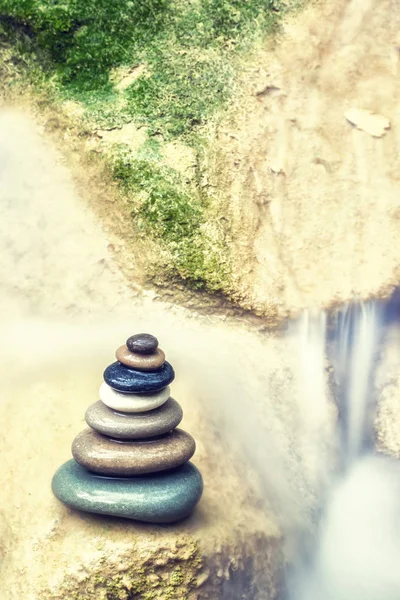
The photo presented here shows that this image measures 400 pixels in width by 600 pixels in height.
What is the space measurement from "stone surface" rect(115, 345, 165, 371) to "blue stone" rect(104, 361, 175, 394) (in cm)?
6

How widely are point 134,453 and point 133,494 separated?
16.6 inches

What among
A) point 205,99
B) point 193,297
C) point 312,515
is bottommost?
point 312,515

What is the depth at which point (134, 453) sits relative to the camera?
7898 mm

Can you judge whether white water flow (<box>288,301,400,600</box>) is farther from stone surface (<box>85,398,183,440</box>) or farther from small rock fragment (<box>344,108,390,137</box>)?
small rock fragment (<box>344,108,390,137</box>)

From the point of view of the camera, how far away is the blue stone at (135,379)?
7.95 metres

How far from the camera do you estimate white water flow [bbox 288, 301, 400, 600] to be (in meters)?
9.29

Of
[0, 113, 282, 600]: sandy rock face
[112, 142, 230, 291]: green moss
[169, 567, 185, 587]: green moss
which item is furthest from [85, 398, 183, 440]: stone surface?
[112, 142, 230, 291]: green moss

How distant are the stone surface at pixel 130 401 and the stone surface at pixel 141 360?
0.31 meters

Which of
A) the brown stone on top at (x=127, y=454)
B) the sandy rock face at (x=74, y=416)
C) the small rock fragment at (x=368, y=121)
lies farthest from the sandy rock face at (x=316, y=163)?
the brown stone on top at (x=127, y=454)

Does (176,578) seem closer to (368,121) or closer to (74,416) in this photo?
(74,416)

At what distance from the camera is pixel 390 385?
10789 mm

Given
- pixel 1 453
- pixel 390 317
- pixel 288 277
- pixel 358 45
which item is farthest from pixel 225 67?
pixel 1 453

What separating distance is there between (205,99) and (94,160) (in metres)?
2.12

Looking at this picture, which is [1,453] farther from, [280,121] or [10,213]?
[280,121]
